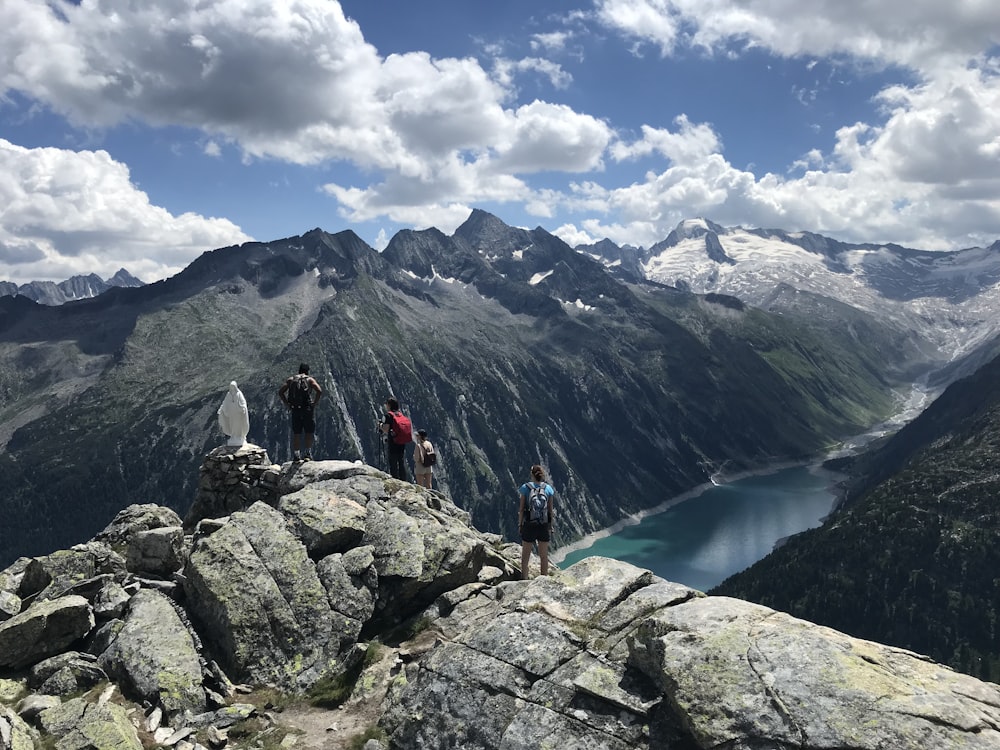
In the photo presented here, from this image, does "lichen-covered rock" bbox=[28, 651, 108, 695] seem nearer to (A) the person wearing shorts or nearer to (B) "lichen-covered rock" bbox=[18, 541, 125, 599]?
(B) "lichen-covered rock" bbox=[18, 541, 125, 599]

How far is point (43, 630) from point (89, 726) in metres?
5.59

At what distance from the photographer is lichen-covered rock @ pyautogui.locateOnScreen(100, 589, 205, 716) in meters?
18.1

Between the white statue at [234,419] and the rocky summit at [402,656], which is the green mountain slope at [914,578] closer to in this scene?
the rocky summit at [402,656]

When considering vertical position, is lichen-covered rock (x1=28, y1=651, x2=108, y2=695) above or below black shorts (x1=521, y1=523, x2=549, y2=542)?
below

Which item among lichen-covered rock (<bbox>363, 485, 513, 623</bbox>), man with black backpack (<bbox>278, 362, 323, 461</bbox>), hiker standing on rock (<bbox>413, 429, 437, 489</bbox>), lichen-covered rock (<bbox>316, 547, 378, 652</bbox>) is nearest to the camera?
lichen-covered rock (<bbox>316, 547, 378, 652</bbox>)

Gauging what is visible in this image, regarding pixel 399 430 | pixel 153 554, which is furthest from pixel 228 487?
pixel 399 430

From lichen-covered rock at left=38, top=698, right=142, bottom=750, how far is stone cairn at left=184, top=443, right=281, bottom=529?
50.8ft

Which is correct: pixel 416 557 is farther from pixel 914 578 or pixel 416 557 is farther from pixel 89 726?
pixel 914 578

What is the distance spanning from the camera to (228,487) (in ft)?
105

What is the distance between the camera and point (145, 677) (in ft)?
60.6

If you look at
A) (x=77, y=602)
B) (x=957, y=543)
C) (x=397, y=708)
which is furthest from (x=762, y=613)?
(x=957, y=543)

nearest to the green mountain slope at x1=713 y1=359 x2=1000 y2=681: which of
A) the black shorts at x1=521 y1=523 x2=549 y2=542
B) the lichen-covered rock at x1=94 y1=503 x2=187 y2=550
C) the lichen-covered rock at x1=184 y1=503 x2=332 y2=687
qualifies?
the black shorts at x1=521 y1=523 x2=549 y2=542

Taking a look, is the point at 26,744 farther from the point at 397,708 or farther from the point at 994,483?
the point at 994,483

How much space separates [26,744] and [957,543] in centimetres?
21937
